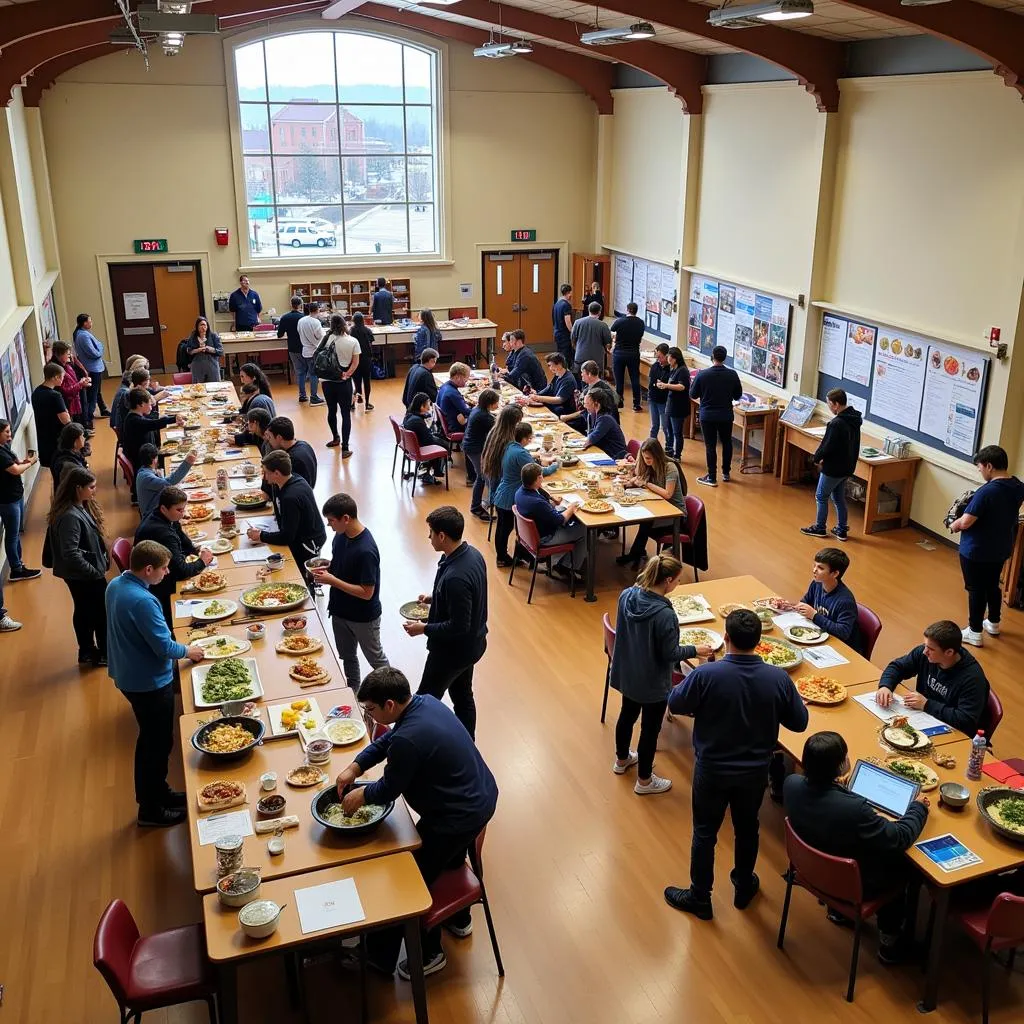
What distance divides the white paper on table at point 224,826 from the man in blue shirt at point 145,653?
1.24 metres

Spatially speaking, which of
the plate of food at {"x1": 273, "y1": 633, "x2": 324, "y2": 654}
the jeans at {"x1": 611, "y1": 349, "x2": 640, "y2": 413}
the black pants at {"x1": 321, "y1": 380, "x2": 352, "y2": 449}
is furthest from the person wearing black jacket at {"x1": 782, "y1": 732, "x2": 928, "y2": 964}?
the jeans at {"x1": 611, "y1": 349, "x2": 640, "y2": 413}

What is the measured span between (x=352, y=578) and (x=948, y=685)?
3471 mm

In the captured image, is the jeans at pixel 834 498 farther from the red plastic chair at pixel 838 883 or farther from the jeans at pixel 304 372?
the jeans at pixel 304 372

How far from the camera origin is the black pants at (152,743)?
556 centimetres

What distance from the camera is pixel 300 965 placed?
15.0 ft

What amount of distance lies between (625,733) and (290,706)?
7.04 feet

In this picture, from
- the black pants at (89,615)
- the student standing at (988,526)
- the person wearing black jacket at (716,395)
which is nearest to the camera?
the black pants at (89,615)

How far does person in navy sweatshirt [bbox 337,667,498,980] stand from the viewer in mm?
4293

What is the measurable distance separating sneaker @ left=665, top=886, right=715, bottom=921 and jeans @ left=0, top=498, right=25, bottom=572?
21.5ft

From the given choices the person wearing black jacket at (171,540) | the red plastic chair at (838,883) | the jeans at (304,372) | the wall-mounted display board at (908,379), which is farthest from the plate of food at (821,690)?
the jeans at (304,372)

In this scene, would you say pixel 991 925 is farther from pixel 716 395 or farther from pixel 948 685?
pixel 716 395

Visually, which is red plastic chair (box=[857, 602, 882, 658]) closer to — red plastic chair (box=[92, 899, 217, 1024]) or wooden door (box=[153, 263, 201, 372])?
red plastic chair (box=[92, 899, 217, 1024])

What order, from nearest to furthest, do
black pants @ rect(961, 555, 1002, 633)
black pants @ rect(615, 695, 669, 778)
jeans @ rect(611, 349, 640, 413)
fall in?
black pants @ rect(615, 695, 669, 778) < black pants @ rect(961, 555, 1002, 633) < jeans @ rect(611, 349, 640, 413)

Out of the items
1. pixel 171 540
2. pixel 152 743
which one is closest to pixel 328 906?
pixel 152 743
